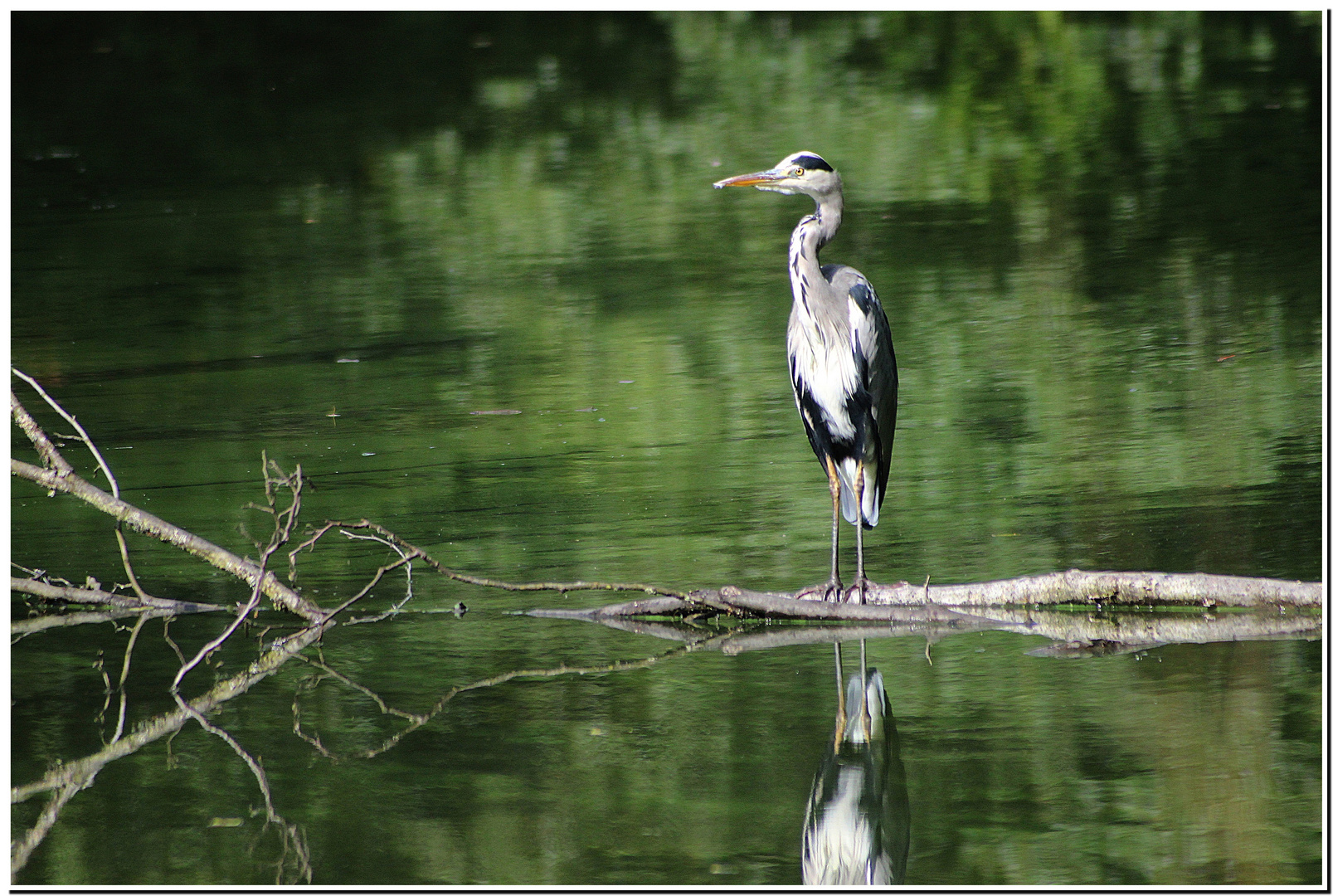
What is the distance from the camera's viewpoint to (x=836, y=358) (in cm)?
714

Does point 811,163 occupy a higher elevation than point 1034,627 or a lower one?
higher

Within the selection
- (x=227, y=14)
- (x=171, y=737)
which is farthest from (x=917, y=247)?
(x=227, y=14)

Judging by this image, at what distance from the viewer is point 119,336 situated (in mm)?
12836

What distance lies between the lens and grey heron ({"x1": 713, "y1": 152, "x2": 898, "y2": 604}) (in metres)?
7.15

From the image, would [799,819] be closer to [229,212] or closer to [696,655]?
[696,655]

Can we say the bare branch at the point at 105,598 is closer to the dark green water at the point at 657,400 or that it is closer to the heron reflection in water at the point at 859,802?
the dark green water at the point at 657,400

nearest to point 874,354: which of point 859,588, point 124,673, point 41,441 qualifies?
point 859,588

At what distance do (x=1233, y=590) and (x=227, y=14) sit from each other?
810 inches

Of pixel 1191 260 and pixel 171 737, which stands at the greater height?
pixel 171 737

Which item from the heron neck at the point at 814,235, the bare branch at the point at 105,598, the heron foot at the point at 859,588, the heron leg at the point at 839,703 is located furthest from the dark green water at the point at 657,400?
the heron neck at the point at 814,235

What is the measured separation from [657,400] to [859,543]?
386cm

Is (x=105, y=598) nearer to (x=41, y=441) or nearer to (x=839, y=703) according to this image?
(x=41, y=441)

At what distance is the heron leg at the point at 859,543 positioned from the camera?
271 inches

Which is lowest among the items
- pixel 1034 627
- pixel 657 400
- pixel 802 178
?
pixel 657 400
